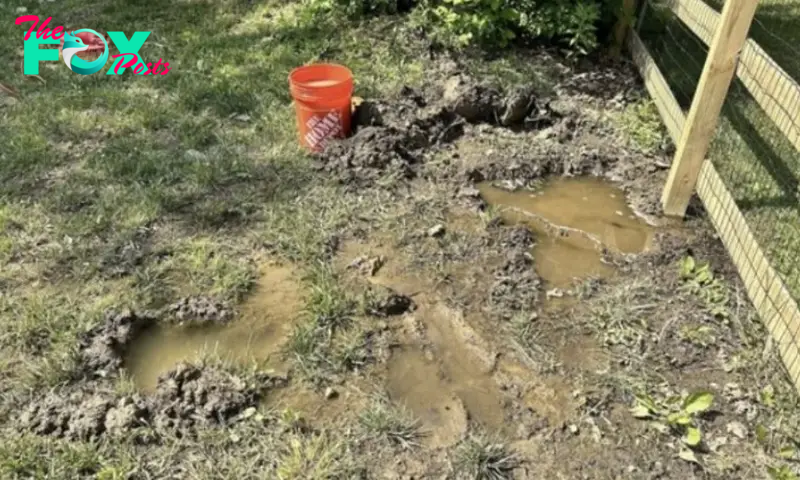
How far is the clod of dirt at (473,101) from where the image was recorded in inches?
175

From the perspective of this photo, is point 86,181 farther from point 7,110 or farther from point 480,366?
point 480,366

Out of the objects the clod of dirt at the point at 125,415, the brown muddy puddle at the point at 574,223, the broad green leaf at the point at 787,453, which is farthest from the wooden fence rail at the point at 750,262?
the clod of dirt at the point at 125,415

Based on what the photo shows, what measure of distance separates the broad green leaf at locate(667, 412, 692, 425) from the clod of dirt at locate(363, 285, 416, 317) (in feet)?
3.75

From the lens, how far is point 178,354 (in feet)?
9.30

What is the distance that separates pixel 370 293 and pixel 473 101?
1900 mm

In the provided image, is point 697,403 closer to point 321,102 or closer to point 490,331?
point 490,331

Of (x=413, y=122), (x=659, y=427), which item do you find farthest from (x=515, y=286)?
(x=413, y=122)

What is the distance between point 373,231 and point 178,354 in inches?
46.3

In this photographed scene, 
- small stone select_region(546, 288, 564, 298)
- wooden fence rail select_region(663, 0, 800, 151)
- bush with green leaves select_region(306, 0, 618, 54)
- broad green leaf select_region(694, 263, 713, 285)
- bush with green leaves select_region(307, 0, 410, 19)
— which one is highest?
wooden fence rail select_region(663, 0, 800, 151)

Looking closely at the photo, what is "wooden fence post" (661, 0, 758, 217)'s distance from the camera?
3.10 meters

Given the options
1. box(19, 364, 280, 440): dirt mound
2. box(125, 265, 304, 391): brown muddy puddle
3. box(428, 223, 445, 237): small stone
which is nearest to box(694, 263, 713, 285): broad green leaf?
box(428, 223, 445, 237): small stone

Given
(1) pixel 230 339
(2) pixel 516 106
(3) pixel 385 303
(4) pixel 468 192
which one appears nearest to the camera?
(1) pixel 230 339

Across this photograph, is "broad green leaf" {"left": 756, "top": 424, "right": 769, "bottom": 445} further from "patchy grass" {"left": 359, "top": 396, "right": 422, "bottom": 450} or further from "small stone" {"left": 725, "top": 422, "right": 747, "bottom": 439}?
"patchy grass" {"left": 359, "top": 396, "right": 422, "bottom": 450}

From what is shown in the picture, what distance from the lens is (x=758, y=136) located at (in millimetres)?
4312
